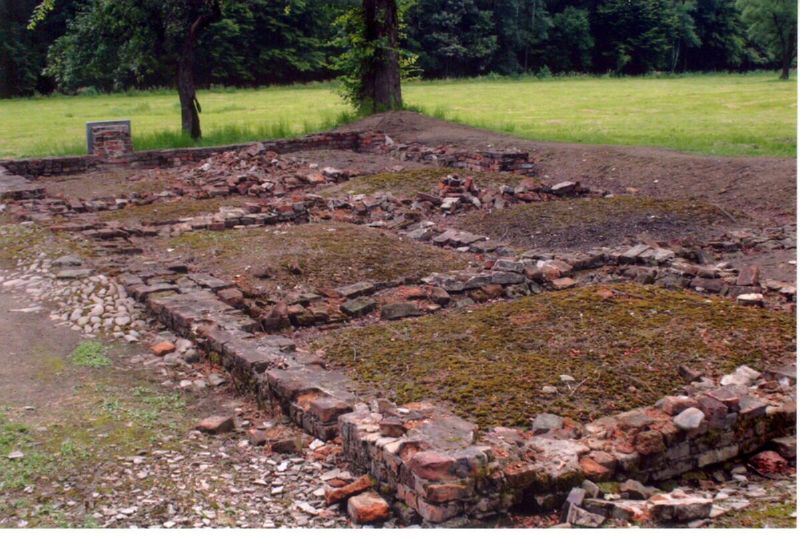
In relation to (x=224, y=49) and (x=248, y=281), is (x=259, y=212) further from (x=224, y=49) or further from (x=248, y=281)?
(x=224, y=49)

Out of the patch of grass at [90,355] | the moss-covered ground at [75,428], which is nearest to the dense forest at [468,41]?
the patch of grass at [90,355]

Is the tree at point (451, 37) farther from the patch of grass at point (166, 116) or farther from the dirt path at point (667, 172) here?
the dirt path at point (667, 172)

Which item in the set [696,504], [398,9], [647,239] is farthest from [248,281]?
[398,9]

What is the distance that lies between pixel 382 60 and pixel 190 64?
3690 millimetres

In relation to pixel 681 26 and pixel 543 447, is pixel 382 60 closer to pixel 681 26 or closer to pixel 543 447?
pixel 543 447

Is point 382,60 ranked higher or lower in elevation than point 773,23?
lower

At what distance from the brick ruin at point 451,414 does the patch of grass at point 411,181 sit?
1.05 m

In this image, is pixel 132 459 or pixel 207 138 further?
pixel 207 138

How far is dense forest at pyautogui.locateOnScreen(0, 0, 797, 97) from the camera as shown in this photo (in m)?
38.8

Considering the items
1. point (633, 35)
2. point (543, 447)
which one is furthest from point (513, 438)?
point (633, 35)

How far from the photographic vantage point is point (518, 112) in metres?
26.0

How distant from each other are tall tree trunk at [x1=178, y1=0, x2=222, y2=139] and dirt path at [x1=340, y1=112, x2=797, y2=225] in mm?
4696

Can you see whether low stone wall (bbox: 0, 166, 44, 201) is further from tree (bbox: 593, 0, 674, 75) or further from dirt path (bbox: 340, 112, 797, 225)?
tree (bbox: 593, 0, 674, 75)

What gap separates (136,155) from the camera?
54.3 feet
